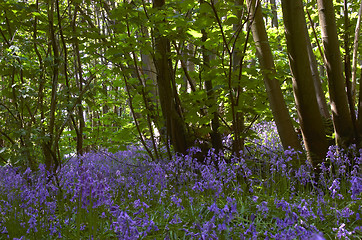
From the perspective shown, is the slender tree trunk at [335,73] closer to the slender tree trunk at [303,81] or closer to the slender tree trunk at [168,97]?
the slender tree trunk at [303,81]

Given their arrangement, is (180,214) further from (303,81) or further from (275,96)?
(303,81)

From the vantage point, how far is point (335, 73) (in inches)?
156

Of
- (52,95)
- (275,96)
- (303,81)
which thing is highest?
(52,95)

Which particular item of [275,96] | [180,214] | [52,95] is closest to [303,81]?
[275,96]

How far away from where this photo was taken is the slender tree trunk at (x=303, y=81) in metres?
3.77

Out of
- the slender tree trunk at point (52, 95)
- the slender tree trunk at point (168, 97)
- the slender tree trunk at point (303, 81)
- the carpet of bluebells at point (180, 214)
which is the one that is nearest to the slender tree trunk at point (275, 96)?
the slender tree trunk at point (303, 81)

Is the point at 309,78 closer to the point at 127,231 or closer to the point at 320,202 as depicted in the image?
the point at 320,202

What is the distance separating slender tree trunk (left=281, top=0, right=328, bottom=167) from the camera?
3773mm

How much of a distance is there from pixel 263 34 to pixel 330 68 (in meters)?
0.89

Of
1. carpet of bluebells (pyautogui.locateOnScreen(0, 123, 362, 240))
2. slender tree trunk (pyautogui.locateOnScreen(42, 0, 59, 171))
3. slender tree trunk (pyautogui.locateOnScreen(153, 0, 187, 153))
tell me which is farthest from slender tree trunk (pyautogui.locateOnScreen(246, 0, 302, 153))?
slender tree trunk (pyautogui.locateOnScreen(42, 0, 59, 171))

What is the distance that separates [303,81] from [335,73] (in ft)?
1.53

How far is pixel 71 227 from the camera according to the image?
2771 mm

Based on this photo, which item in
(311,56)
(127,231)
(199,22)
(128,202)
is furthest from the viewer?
Answer: (311,56)

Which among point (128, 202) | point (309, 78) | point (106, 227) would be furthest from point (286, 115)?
→ point (106, 227)
